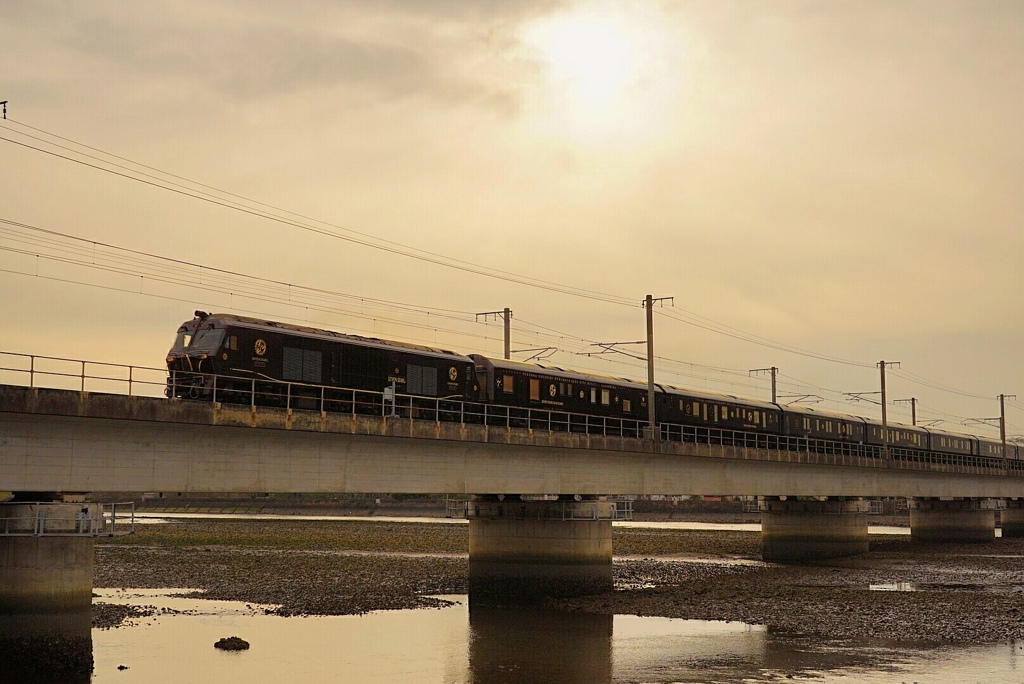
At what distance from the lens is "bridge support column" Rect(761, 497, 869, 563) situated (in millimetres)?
68812

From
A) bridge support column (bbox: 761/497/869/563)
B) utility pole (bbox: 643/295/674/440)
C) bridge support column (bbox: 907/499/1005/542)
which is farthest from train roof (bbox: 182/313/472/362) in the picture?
bridge support column (bbox: 907/499/1005/542)

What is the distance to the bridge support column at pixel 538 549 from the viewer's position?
143 feet

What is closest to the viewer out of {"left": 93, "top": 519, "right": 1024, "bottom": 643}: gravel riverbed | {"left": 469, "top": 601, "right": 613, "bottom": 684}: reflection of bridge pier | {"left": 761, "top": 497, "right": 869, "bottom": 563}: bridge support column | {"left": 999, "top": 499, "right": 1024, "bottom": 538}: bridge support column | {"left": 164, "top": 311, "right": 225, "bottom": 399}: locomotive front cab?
{"left": 469, "top": 601, "right": 613, "bottom": 684}: reflection of bridge pier

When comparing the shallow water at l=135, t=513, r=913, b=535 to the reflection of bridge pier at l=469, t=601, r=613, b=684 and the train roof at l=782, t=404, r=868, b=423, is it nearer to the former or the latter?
the train roof at l=782, t=404, r=868, b=423

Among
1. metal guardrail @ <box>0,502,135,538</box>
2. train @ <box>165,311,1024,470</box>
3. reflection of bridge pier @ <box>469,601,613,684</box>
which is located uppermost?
train @ <box>165,311,1024,470</box>

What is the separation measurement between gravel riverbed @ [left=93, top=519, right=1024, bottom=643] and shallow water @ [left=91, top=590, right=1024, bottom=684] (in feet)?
8.02

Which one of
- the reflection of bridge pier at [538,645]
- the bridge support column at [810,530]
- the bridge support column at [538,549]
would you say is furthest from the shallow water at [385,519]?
the reflection of bridge pier at [538,645]

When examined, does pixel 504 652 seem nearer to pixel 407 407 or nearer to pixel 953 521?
pixel 407 407

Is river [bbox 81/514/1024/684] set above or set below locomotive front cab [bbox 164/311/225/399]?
below

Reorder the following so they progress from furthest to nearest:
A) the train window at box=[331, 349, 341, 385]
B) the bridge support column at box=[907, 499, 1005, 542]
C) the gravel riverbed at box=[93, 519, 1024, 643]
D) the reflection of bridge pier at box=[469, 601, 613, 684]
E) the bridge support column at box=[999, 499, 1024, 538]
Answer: the bridge support column at box=[999, 499, 1024, 538] → the bridge support column at box=[907, 499, 1005, 542] → the train window at box=[331, 349, 341, 385] → the gravel riverbed at box=[93, 519, 1024, 643] → the reflection of bridge pier at box=[469, 601, 613, 684]

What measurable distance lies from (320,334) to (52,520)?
13719 mm

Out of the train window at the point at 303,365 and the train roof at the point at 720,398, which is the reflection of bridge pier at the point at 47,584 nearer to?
the train window at the point at 303,365

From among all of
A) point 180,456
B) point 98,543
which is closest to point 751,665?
point 180,456

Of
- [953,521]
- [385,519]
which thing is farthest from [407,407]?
[385,519]
